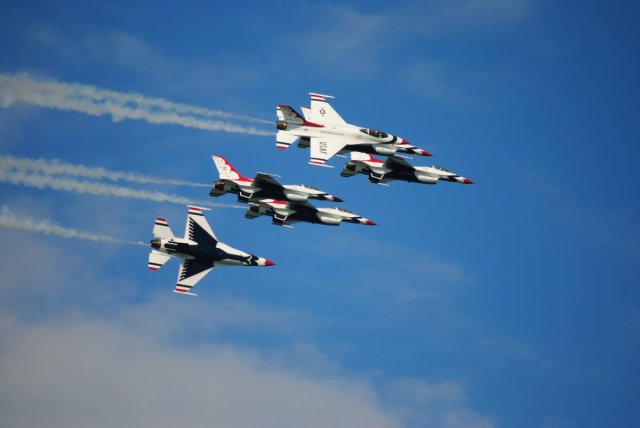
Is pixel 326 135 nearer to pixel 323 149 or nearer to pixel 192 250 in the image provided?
pixel 323 149

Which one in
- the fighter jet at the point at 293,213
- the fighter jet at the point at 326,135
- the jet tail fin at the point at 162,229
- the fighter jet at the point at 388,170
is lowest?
the jet tail fin at the point at 162,229

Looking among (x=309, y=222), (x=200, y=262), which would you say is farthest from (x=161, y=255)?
(x=309, y=222)

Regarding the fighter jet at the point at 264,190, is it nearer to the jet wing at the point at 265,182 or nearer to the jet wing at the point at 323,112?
the jet wing at the point at 265,182

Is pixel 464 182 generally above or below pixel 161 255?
above

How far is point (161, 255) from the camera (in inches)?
5551

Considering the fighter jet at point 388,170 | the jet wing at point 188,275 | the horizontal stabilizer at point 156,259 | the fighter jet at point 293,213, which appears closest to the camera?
the horizontal stabilizer at point 156,259

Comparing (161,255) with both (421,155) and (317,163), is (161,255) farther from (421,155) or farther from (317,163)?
(421,155)

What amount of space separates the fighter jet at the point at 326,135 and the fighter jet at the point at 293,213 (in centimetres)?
456

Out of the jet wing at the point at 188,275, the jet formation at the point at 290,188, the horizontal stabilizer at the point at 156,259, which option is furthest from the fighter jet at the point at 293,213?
the horizontal stabilizer at the point at 156,259

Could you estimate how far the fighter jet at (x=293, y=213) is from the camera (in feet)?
469

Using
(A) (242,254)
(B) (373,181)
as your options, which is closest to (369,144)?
(B) (373,181)

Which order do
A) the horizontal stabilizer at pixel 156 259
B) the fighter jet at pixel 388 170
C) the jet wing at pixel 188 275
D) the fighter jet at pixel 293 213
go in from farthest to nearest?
1. the fighter jet at pixel 388 170
2. the fighter jet at pixel 293 213
3. the jet wing at pixel 188 275
4. the horizontal stabilizer at pixel 156 259

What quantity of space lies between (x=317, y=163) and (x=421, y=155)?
9.98 m

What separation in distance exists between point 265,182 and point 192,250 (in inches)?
324
